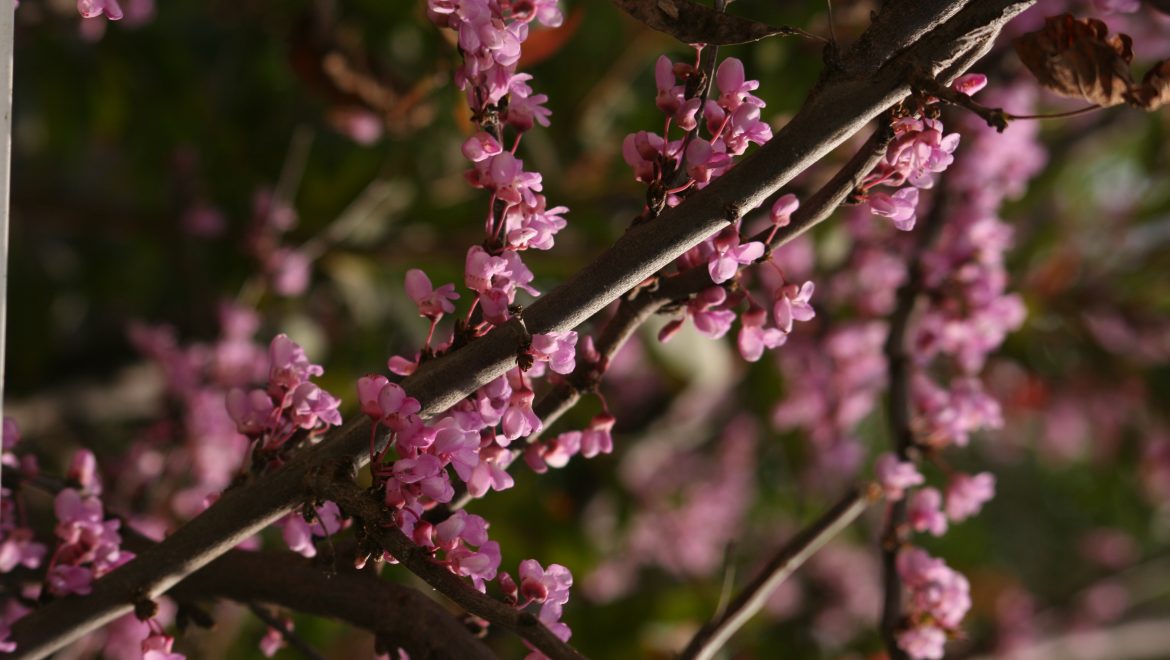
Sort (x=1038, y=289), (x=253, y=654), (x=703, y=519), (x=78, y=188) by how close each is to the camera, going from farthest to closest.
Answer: (x=703, y=519)
(x=78, y=188)
(x=1038, y=289)
(x=253, y=654)

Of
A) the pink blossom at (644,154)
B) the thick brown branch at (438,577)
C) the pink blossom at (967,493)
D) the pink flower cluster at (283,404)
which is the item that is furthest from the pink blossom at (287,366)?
the pink blossom at (967,493)

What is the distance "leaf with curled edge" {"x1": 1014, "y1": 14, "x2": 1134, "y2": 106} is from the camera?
0.48 meters

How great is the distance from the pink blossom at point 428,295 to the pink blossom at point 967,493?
571 millimetres

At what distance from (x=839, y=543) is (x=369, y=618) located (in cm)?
200

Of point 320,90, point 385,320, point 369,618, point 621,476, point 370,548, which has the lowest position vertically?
point 621,476

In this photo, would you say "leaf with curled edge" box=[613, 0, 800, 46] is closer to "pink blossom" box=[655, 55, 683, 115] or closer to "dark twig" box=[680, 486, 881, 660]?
"pink blossom" box=[655, 55, 683, 115]

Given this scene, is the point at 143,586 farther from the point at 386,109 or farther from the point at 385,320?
the point at 385,320

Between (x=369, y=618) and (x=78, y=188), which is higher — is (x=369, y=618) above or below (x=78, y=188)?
above

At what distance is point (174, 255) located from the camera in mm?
1577

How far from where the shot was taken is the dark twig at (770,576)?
0.69m

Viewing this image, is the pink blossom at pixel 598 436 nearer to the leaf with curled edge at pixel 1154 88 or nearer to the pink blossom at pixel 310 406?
the pink blossom at pixel 310 406

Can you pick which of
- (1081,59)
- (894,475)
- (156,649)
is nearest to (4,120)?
(156,649)

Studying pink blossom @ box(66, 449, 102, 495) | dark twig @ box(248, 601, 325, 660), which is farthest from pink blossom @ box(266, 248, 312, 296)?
dark twig @ box(248, 601, 325, 660)

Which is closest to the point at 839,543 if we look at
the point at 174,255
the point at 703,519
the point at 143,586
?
the point at 703,519
